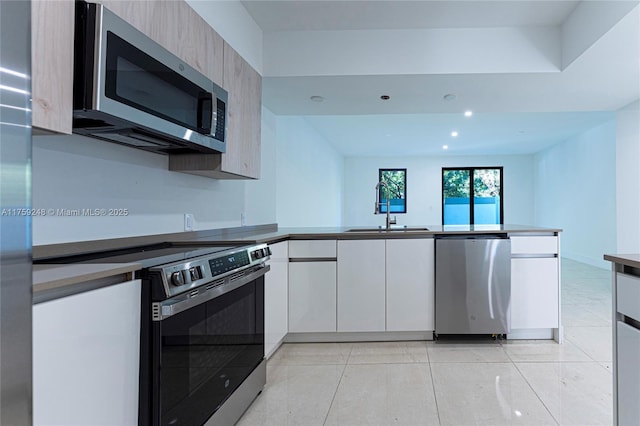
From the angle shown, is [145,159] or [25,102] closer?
[25,102]

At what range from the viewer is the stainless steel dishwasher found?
2939 millimetres

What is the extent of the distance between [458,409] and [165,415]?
1.48 m

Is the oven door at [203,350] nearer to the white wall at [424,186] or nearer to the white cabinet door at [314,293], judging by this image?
the white cabinet door at [314,293]

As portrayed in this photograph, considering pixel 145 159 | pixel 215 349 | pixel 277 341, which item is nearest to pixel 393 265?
pixel 277 341

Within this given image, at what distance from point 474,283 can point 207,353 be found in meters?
2.15

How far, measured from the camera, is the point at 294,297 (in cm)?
298

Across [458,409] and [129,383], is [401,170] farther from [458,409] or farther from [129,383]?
[129,383]

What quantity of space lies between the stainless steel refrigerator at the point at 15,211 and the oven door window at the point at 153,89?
19.4 inches

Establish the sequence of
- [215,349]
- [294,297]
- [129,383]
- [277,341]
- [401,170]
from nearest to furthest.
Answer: [129,383], [215,349], [277,341], [294,297], [401,170]

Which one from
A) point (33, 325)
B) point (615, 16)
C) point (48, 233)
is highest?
point (615, 16)

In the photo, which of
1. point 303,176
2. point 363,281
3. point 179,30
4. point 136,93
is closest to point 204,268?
point 136,93

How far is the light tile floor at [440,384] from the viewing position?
6.35ft

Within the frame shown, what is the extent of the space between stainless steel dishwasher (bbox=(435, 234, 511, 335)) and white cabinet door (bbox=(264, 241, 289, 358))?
1.16 m

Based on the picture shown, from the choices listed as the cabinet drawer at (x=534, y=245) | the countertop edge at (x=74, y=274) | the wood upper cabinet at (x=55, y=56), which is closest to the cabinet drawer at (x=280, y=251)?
the countertop edge at (x=74, y=274)
